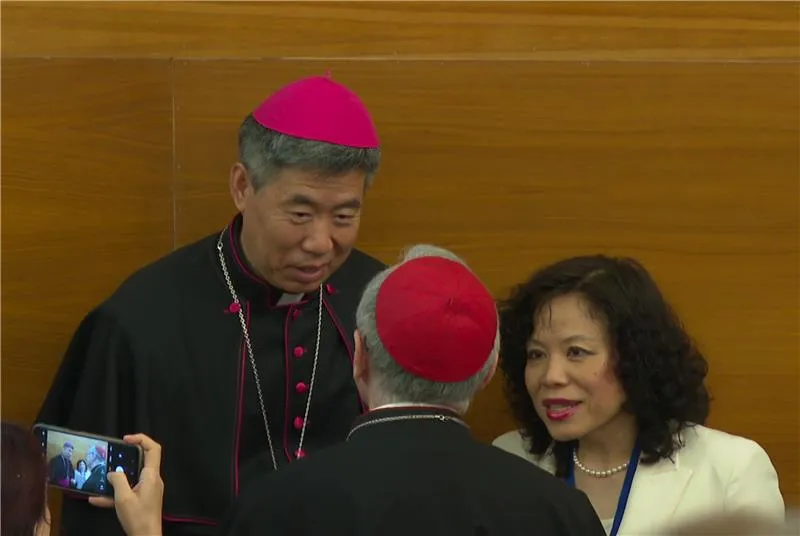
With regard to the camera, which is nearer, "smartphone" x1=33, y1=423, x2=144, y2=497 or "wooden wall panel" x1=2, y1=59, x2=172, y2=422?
"smartphone" x1=33, y1=423, x2=144, y2=497

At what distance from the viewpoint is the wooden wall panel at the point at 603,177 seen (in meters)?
3.42

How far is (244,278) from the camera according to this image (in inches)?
117

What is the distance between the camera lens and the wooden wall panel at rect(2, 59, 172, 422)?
10.7ft

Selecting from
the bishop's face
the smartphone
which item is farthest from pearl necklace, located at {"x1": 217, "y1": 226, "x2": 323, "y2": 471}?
the smartphone

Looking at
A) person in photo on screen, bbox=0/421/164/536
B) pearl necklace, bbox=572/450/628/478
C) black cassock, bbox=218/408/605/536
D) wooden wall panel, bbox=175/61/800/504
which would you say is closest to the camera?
person in photo on screen, bbox=0/421/164/536

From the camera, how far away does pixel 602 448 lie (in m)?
3.16

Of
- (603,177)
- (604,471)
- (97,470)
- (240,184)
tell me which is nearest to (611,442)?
(604,471)

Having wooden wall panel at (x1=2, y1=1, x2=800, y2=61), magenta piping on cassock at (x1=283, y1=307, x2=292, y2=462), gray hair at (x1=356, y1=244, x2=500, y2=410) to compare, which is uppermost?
wooden wall panel at (x1=2, y1=1, x2=800, y2=61)

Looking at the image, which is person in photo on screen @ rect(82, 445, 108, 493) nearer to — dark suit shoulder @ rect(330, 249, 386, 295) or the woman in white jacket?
dark suit shoulder @ rect(330, 249, 386, 295)

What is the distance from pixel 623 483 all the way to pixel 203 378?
3.24 ft

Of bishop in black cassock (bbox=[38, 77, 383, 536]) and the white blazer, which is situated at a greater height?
bishop in black cassock (bbox=[38, 77, 383, 536])

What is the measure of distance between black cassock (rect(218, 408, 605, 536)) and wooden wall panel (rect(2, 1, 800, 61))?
1442 millimetres

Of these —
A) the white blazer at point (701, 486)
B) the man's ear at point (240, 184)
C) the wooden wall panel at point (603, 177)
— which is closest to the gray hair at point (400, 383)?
the man's ear at point (240, 184)

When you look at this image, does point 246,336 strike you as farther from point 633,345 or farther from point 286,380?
point 633,345
